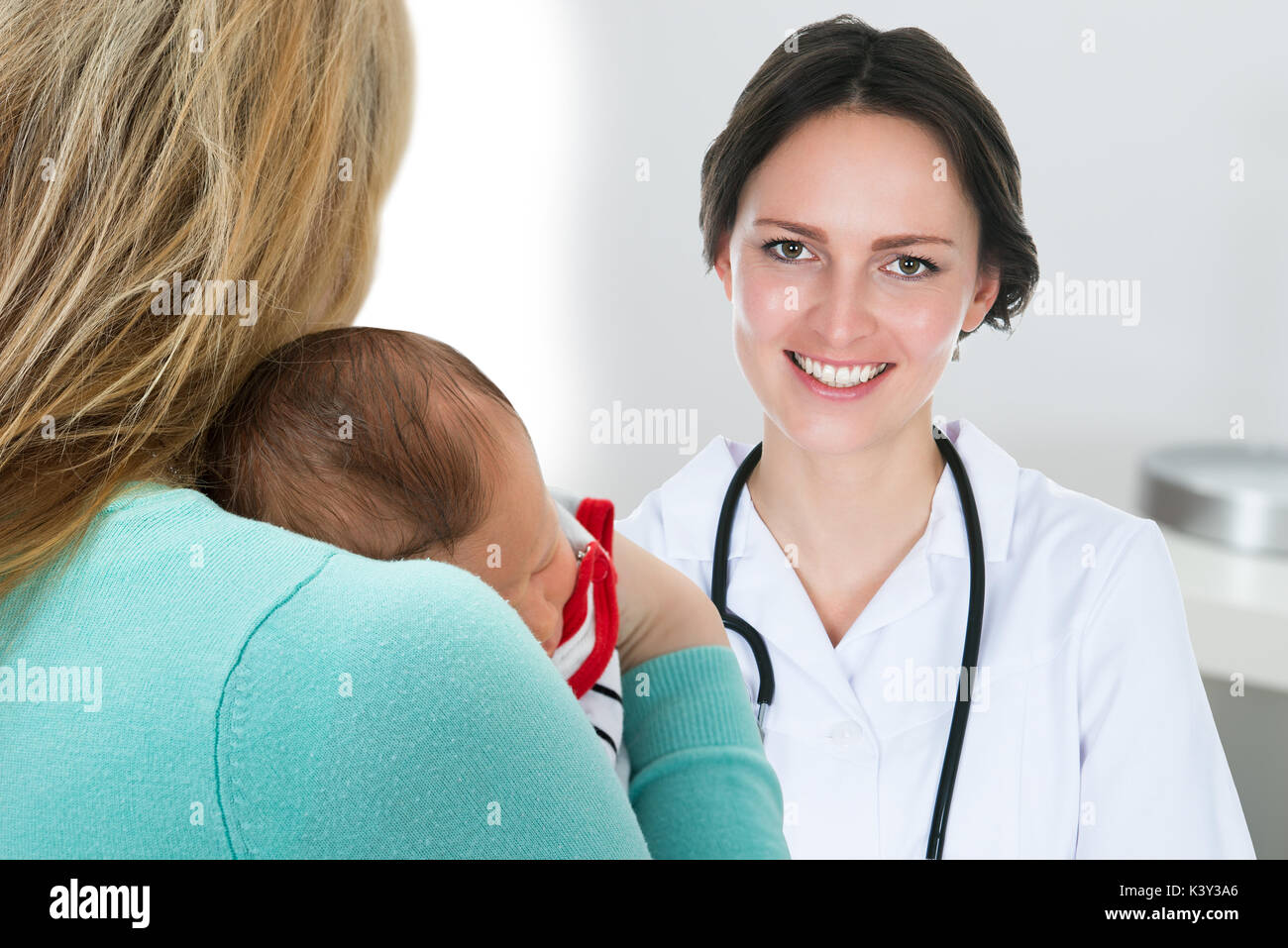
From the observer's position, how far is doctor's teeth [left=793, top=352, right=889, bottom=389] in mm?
881

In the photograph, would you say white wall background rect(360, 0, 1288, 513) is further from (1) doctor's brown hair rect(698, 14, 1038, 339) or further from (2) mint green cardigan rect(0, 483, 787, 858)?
(2) mint green cardigan rect(0, 483, 787, 858)

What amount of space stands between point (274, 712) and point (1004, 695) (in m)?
0.67

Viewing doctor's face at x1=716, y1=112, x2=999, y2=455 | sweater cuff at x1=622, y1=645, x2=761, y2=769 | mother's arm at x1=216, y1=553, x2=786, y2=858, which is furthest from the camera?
doctor's face at x1=716, y1=112, x2=999, y2=455

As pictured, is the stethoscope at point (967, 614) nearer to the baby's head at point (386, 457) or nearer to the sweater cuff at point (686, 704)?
the sweater cuff at point (686, 704)

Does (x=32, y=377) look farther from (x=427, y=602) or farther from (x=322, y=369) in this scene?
(x=427, y=602)

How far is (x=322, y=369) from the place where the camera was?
2.14ft

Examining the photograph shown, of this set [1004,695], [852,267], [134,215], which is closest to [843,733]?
[1004,695]

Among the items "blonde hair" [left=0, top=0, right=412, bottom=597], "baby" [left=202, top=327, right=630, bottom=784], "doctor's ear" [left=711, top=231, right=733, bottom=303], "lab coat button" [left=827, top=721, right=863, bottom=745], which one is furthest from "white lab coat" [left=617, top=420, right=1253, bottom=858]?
"blonde hair" [left=0, top=0, right=412, bottom=597]

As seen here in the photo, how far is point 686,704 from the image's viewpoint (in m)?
0.70

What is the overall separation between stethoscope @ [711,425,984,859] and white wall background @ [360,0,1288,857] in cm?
4

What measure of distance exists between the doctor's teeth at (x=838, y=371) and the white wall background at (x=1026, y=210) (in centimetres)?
7

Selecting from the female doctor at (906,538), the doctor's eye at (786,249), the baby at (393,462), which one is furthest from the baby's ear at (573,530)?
the doctor's eye at (786,249)

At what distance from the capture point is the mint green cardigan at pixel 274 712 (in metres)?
0.43

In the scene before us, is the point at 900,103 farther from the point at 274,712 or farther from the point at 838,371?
the point at 274,712
